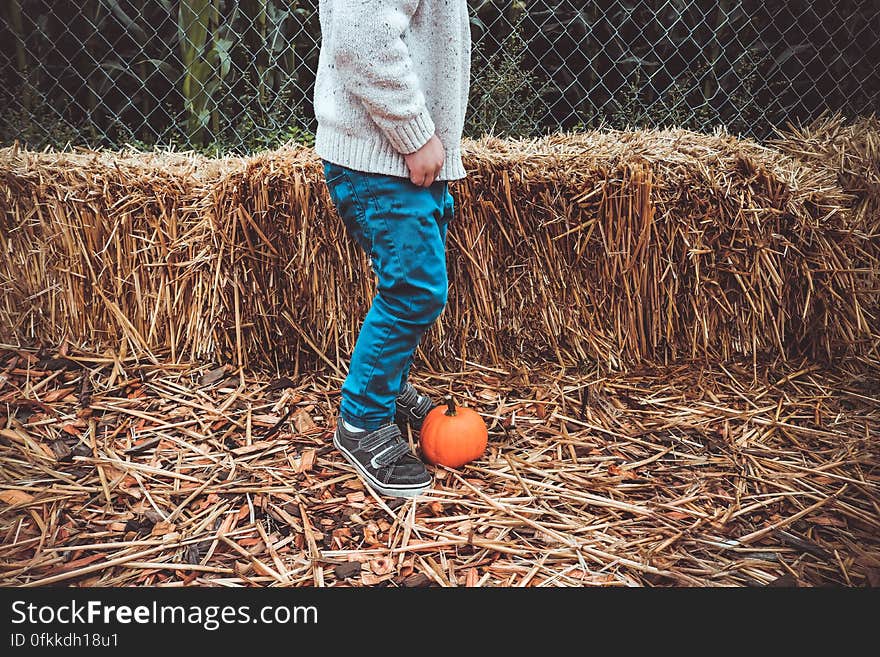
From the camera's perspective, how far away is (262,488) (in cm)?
176

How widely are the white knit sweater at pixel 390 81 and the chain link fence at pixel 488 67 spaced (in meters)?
1.59

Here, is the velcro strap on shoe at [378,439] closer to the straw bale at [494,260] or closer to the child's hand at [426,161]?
the straw bale at [494,260]

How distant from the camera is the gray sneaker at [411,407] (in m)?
2.01

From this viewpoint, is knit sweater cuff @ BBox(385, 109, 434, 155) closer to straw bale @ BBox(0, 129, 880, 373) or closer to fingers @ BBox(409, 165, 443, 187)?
fingers @ BBox(409, 165, 443, 187)

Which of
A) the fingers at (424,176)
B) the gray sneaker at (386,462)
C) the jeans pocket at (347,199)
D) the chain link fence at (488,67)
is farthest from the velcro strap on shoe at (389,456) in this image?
the chain link fence at (488,67)

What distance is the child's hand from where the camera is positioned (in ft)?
4.89

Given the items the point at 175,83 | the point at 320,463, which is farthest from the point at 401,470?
the point at 175,83

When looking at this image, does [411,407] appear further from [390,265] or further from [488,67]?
[488,67]

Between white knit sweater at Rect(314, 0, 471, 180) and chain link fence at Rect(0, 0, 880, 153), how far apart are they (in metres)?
1.59

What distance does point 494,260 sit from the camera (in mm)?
2295

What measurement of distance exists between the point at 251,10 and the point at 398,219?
7.40 feet

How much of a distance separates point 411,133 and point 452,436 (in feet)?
2.54

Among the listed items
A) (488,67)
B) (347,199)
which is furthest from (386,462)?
(488,67)

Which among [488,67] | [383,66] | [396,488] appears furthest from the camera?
[488,67]
